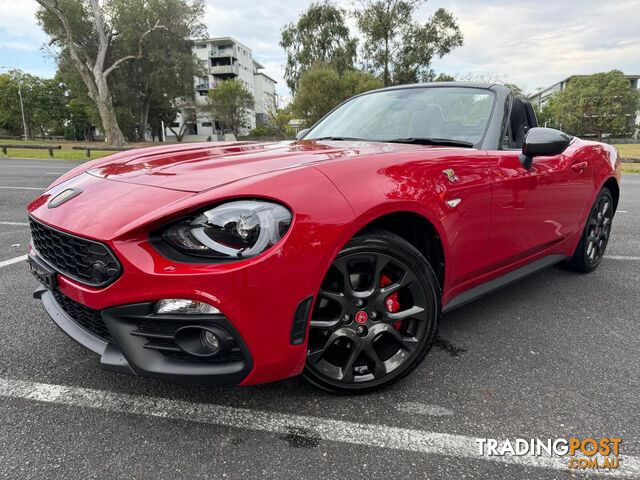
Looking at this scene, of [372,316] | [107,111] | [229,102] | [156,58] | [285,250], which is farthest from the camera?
[229,102]

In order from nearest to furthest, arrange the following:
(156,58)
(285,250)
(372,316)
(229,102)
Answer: (285,250) → (372,316) → (156,58) → (229,102)

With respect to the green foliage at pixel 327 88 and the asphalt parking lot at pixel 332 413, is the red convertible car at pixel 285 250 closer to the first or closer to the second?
the asphalt parking lot at pixel 332 413

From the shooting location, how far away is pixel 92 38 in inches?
1318

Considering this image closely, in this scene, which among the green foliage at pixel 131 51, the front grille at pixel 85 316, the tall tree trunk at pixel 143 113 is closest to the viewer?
the front grille at pixel 85 316

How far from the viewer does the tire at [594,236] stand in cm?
330

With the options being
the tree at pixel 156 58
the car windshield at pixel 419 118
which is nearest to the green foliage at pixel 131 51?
the tree at pixel 156 58

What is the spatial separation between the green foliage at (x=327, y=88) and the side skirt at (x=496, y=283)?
2935 centimetres

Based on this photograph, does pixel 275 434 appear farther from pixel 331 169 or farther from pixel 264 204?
pixel 331 169

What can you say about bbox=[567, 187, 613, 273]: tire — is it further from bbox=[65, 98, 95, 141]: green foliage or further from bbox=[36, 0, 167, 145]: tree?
bbox=[65, 98, 95, 141]: green foliage

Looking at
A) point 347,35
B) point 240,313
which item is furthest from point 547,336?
point 347,35

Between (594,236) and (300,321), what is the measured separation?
9.78 feet

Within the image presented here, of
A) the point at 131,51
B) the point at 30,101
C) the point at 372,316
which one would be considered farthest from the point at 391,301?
the point at 30,101

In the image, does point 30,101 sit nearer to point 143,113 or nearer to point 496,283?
point 143,113

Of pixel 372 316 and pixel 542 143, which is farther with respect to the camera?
pixel 542 143
